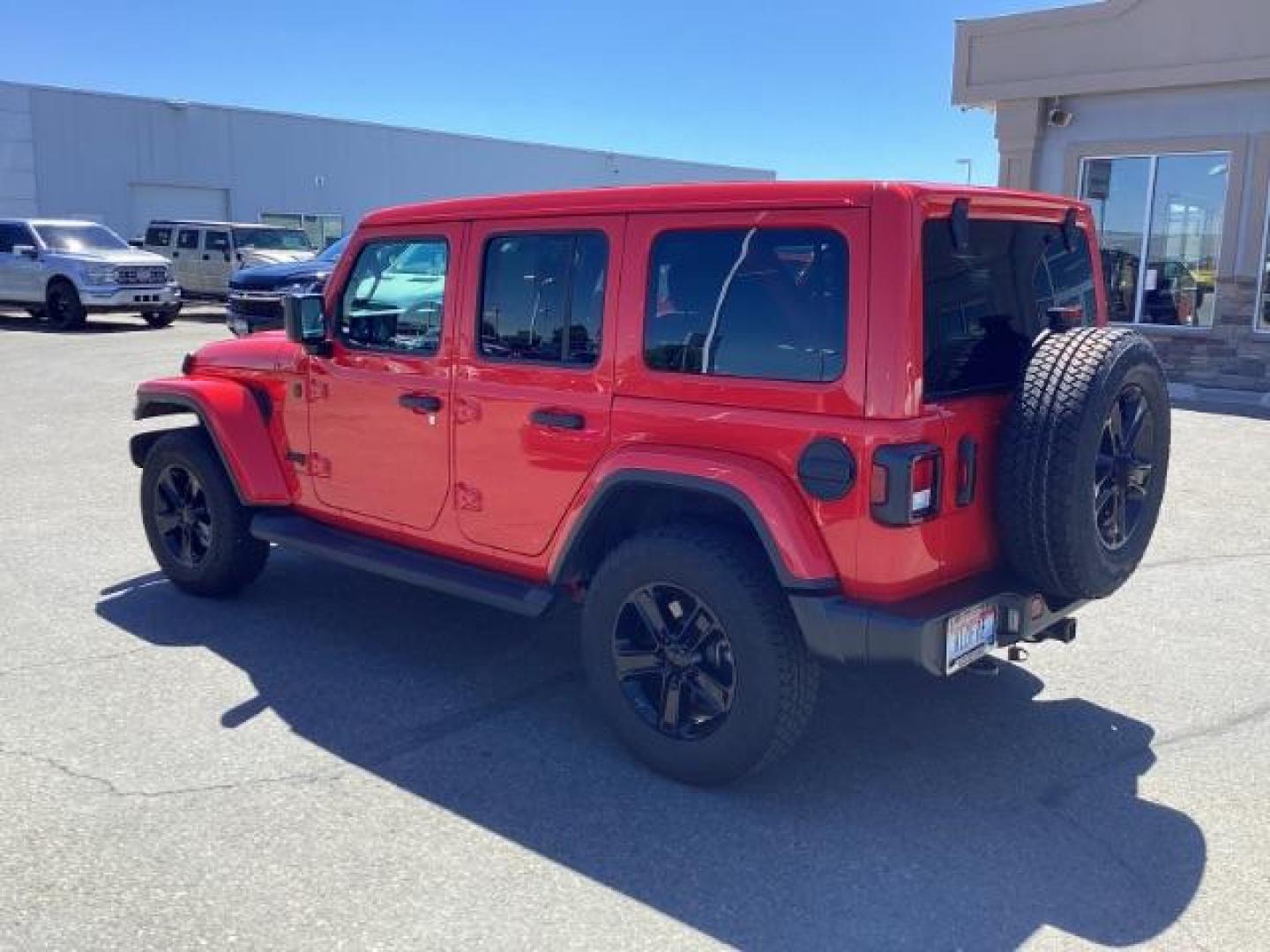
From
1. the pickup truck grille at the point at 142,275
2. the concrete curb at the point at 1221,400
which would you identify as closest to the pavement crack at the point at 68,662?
the concrete curb at the point at 1221,400

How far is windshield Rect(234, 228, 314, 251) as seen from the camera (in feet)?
78.6

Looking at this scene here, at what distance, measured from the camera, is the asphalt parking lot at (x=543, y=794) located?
301 centimetres

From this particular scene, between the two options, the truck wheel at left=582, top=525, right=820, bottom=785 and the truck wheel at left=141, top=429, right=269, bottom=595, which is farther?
the truck wheel at left=141, top=429, right=269, bottom=595

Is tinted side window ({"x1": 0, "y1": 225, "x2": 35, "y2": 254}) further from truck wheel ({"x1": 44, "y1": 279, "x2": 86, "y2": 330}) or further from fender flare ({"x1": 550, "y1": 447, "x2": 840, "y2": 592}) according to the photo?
fender flare ({"x1": 550, "y1": 447, "x2": 840, "y2": 592})

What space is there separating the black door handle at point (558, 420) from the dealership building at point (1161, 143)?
488 inches

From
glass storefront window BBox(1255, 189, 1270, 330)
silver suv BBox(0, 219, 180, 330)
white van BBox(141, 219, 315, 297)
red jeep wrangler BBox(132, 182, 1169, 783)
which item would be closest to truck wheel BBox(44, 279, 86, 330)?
silver suv BBox(0, 219, 180, 330)

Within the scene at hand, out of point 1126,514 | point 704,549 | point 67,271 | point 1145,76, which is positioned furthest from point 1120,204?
point 67,271

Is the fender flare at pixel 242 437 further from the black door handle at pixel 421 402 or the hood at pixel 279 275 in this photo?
the hood at pixel 279 275

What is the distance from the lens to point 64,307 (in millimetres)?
20312

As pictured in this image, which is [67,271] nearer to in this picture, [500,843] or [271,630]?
[271,630]

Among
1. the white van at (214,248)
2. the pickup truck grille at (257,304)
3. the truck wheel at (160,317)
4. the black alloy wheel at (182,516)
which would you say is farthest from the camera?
the white van at (214,248)

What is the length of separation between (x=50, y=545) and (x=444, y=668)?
10.2 feet

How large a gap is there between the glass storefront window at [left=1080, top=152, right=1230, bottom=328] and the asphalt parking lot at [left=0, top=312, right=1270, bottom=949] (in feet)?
32.3

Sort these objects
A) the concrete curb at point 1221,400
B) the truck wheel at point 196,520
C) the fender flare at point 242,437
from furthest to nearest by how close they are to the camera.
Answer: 1. the concrete curb at point 1221,400
2. the truck wheel at point 196,520
3. the fender flare at point 242,437
